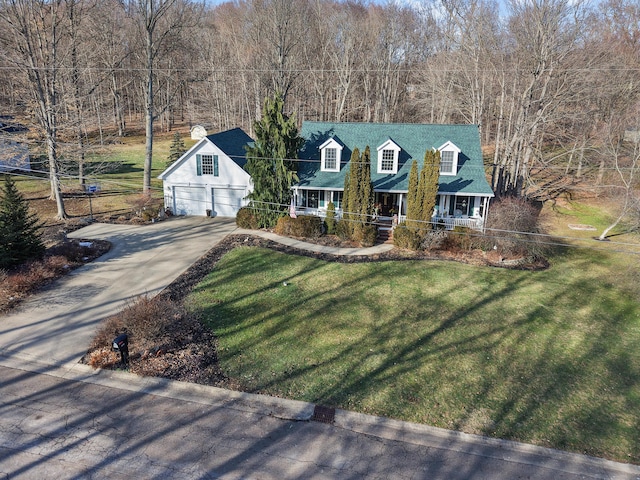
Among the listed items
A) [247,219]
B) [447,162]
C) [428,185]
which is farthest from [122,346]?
[447,162]

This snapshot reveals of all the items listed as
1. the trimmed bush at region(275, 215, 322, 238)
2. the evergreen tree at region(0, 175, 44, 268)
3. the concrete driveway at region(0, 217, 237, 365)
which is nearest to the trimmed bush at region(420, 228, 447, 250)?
the trimmed bush at region(275, 215, 322, 238)

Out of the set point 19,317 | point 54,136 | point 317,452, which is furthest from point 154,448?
point 54,136

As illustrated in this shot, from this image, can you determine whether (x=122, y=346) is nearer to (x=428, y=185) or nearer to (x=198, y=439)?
(x=198, y=439)

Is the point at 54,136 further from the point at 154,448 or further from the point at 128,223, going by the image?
the point at 154,448

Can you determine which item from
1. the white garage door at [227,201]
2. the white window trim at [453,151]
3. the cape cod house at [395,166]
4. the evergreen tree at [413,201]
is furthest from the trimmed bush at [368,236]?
the white garage door at [227,201]

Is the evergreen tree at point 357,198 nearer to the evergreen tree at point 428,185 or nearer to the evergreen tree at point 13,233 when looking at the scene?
the evergreen tree at point 428,185
